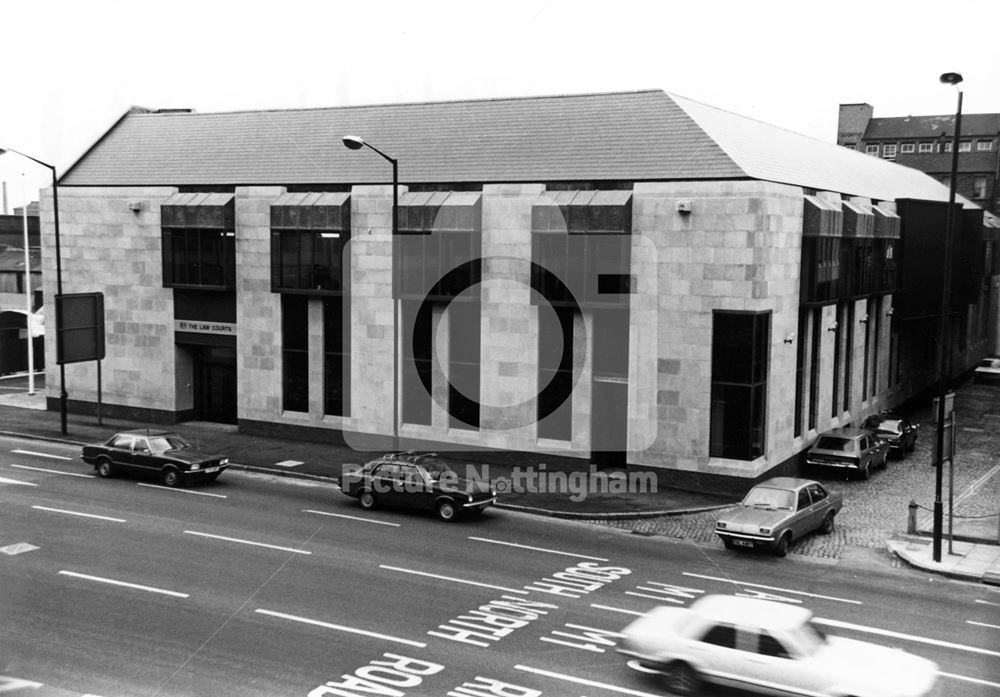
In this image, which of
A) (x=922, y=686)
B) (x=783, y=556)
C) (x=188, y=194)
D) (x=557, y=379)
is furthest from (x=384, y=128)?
(x=922, y=686)

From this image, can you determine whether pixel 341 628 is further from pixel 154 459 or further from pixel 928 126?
pixel 928 126

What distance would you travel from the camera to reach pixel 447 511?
26625 mm

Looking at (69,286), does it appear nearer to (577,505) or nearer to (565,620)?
(577,505)

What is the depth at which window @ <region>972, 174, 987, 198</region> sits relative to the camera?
10038 centimetres

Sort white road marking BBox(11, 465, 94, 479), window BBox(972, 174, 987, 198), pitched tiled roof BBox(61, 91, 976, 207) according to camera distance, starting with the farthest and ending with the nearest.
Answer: window BBox(972, 174, 987, 198), pitched tiled roof BBox(61, 91, 976, 207), white road marking BBox(11, 465, 94, 479)

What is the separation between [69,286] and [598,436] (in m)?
24.2

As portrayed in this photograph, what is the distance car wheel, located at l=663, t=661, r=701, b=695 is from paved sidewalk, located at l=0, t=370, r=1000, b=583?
32.6 feet

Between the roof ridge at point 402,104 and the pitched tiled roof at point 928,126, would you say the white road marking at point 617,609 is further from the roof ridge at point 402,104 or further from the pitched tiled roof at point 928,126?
the pitched tiled roof at point 928,126

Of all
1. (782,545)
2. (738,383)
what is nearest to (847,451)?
(738,383)

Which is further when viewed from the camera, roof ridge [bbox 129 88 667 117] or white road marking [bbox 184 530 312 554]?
roof ridge [bbox 129 88 667 117]

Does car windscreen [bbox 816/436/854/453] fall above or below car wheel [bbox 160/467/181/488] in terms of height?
above

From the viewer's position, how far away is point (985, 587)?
21891mm

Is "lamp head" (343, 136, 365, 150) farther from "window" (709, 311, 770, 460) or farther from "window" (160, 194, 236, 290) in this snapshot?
"window" (160, 194, 236, 290)

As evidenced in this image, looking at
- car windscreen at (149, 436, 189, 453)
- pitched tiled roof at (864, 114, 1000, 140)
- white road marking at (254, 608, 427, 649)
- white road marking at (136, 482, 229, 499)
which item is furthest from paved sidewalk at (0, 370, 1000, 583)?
pitched tiled roof at (864, 114, 1000, 140)
